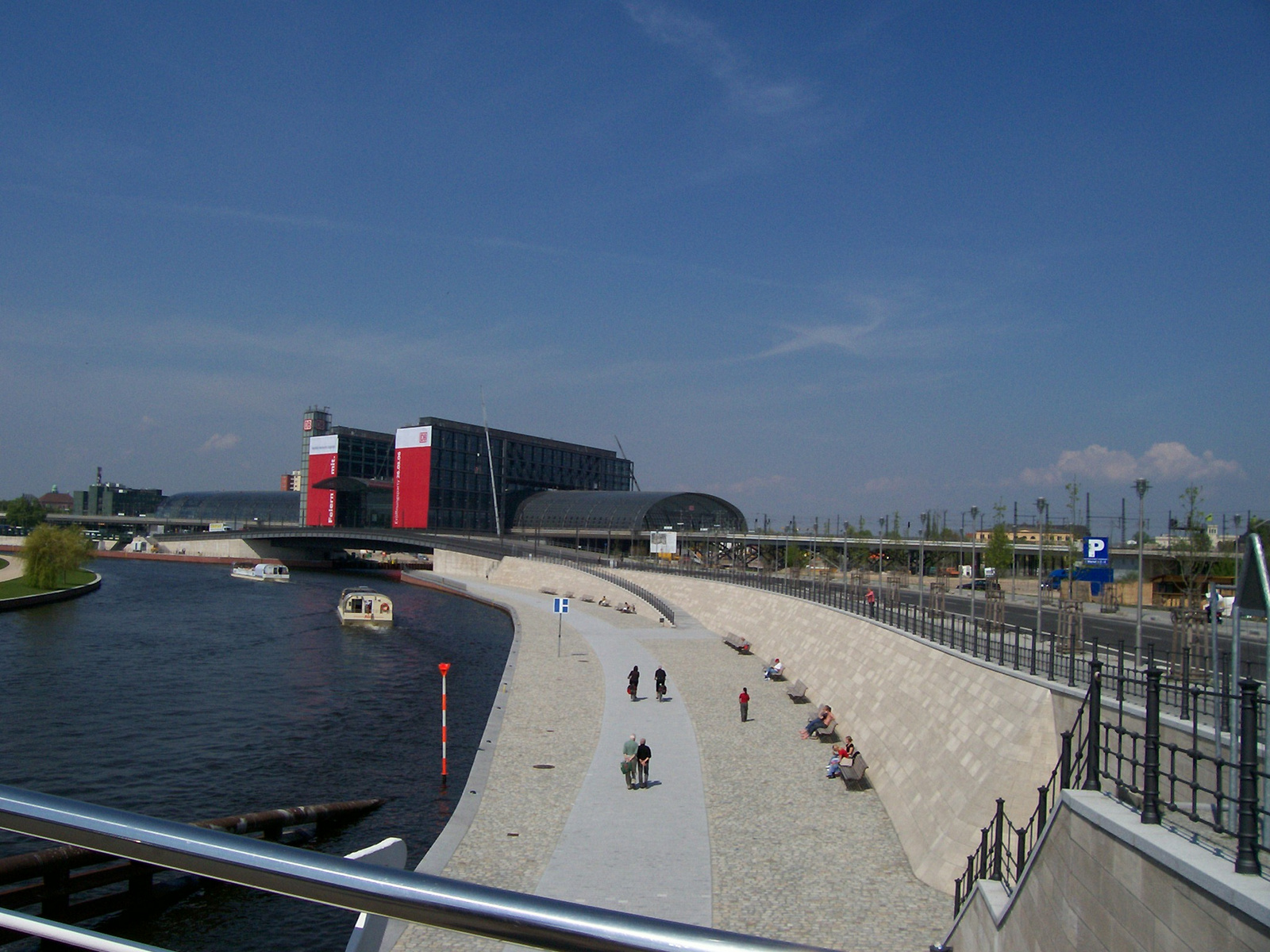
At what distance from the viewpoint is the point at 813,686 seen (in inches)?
1147

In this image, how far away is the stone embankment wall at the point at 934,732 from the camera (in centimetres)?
1336

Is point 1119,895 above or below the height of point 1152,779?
below

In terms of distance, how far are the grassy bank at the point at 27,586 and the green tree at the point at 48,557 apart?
43 cm

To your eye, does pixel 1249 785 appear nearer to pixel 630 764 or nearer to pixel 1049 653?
pixel 1049 653

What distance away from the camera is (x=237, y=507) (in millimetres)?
142000

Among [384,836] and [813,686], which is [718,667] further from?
[384,836]

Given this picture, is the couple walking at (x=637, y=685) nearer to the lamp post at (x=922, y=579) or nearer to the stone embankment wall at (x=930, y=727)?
the stone embankment wall at (x=930, y=727)

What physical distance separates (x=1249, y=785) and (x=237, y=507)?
150 m

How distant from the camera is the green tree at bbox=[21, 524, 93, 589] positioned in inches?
2287

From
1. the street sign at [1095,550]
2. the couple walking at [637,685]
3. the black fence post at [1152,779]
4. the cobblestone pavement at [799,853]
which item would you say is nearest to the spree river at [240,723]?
the couple walking at [637,685]

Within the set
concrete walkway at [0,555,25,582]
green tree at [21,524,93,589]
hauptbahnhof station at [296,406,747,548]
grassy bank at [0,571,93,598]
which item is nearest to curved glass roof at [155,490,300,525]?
hauptbahnhof station at [296,406,747,548]

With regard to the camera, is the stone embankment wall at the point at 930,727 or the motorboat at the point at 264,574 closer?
the stone embankment wall at the point at 930,727

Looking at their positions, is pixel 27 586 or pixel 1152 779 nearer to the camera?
pixel 1152 779

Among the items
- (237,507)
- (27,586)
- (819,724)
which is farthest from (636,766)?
(237,507)
